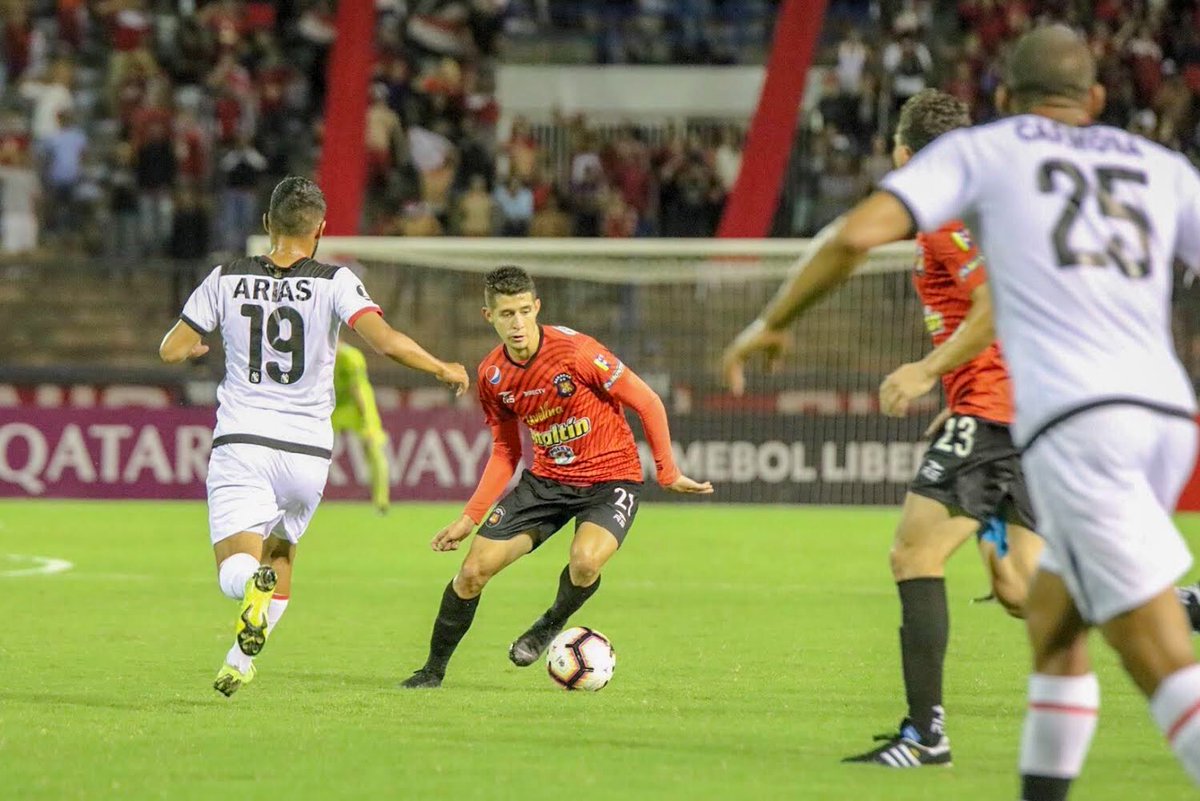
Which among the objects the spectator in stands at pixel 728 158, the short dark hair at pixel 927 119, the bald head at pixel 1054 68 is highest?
the bald head at pixel 1054 68

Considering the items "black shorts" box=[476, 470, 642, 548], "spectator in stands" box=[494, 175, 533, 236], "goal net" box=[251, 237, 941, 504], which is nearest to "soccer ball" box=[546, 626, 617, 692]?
"black shorts" box=[476, 470, 642, 548]

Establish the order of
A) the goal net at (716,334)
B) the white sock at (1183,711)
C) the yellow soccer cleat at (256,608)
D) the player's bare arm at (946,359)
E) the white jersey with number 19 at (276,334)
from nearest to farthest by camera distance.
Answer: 1. the white sock at (1183,711)
2. the player's bare arm at (946,359)
3. the yellow soccer cleat at (256,608)
4. the white jersey with number 19 at (276,334)
5. the goal net at (716,334)

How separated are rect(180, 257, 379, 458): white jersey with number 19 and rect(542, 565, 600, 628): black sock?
1243 millimetres

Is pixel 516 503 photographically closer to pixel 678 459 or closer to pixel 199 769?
pixel 199 769

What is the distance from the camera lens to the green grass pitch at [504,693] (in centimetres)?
611

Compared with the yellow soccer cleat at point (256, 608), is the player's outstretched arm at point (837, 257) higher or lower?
higher

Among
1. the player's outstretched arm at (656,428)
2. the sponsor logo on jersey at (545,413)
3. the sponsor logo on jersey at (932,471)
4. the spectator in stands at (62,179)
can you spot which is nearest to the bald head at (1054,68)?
the sponsor logo on jersey at (932,471)

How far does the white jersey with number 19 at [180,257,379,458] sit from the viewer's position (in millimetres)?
7941

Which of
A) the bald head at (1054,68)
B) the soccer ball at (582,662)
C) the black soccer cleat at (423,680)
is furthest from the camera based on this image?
the black soccer cleat at (423,680)

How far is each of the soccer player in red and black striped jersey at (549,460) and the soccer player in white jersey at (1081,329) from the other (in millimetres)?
3750

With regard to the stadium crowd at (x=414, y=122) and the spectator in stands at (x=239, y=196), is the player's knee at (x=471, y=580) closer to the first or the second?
the spectator in stands at (x=239, y=196)

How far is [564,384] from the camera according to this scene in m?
8.84

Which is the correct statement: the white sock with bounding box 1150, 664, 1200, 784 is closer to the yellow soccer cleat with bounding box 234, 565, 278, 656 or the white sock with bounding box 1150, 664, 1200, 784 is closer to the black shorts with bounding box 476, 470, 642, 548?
the yellow soccer cleat with bounding box 234, 565, 278, 656

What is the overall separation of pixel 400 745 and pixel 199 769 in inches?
29.8
